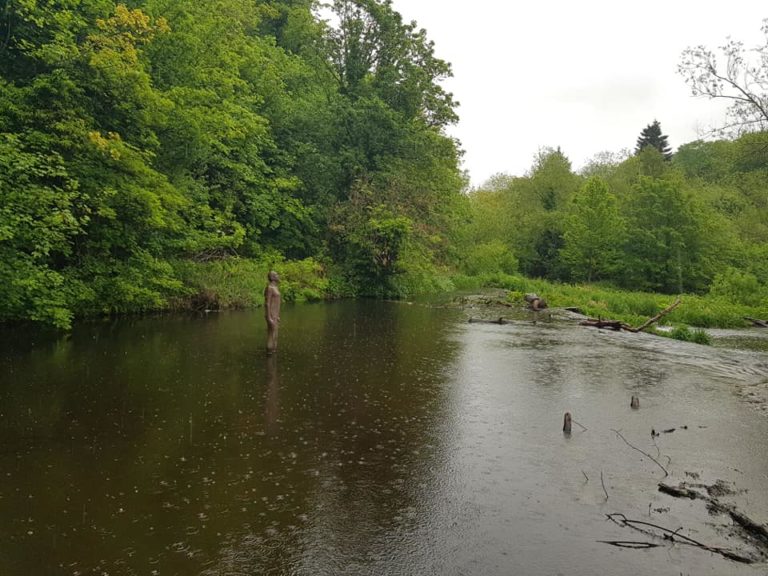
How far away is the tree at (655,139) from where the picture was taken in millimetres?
68562

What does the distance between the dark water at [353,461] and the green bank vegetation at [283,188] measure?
4.77 metres

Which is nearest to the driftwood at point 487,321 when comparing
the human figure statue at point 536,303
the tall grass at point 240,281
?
the human figure statue at point 536,303

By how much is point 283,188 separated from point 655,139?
A: 2181 inches

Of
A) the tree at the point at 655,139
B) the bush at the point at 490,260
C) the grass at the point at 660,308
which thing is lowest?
the grass at the point at 660,308

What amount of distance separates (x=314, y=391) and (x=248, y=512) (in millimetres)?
4610

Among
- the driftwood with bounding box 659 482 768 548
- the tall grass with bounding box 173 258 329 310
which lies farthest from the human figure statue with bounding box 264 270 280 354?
the tall grass with bounding box 173 258 329 310

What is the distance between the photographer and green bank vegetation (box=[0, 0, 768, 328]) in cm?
1582

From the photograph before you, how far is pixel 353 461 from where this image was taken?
6.62 m

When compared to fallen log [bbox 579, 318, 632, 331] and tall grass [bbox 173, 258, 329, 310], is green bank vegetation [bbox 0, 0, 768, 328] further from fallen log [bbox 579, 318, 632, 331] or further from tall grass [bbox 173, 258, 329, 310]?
fallen log [bbox 579, 318, 632, 331]

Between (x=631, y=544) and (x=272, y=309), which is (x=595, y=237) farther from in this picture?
(x=631, y=544)

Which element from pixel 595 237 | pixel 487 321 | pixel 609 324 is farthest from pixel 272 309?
pixel 595 237

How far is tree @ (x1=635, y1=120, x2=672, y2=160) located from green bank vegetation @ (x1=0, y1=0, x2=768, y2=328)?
1203 cm

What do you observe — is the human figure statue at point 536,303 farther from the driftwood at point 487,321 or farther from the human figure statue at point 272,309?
the human figure statue at point 272,309

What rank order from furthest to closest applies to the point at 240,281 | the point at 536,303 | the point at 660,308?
the point at 536,303 → the point at 660,308 → the point at 240,281
